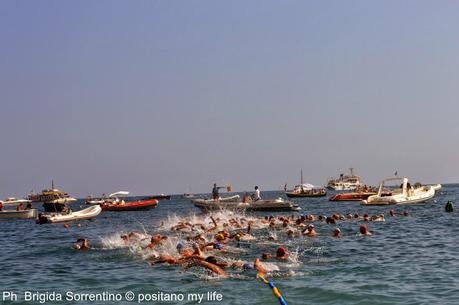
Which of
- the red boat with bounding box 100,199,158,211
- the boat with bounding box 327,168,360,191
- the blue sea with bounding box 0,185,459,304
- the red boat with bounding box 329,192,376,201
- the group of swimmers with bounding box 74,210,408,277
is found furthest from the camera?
the boat with bounding box 327,168,360,191

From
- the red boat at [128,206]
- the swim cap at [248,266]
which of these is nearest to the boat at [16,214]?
the red boat at [128,206]

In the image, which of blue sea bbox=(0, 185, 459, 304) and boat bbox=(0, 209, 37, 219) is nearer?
blue sea bbox=(0, 185, 459, 304)

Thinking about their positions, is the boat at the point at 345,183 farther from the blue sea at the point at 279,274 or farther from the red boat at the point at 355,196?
the blue sea at the point at 279,274

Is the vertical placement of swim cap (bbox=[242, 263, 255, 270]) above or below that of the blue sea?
above

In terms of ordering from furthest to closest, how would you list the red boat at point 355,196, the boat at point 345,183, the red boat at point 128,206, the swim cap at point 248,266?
the boat at point 345,183, the red boat at point 128,206, the red boat at point 355,196, the swim cap at point 248,266

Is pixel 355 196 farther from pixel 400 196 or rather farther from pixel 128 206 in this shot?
pixel 128 206

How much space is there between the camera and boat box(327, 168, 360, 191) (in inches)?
7106

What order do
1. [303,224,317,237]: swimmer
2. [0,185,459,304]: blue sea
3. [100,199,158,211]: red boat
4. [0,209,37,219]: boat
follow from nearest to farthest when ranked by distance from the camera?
1. [0,185,459,304]: blue sea
2. [303,224,317,237]: swimmer
3. [0,209,37,219]: boat
4. [100,199,158,211]: red boat

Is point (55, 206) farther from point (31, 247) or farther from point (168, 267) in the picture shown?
point (168, 267)

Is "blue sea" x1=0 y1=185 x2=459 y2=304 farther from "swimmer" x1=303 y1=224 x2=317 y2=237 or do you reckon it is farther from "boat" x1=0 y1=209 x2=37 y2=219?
"boat" x1=0 y1=209 x2=37 y2=219

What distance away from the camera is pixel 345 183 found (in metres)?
183

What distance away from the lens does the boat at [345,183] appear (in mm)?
180500

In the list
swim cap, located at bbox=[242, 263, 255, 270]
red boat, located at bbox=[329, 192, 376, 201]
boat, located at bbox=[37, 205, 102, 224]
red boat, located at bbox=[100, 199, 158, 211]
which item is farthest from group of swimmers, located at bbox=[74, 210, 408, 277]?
red boat, located at bbox=[100, 199, 158, 211]

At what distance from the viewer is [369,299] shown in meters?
12.2
